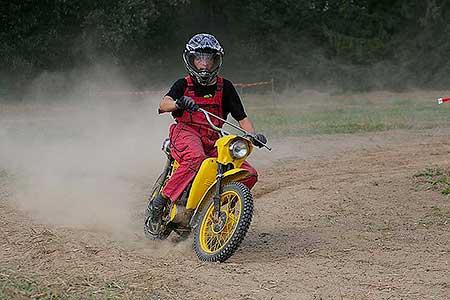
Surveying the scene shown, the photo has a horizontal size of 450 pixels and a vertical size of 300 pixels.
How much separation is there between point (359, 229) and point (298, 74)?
31413mm

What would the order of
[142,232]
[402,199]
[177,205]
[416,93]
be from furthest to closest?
[416,93], [402,199], [142,232], [177,205]

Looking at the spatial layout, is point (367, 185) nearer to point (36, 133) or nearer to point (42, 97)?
point (36, 133)

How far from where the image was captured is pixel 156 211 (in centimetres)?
818

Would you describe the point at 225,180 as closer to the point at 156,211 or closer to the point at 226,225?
the point at 226,225

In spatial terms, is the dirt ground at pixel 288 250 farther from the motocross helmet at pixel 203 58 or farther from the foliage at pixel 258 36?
the foliage at pixel 258 36

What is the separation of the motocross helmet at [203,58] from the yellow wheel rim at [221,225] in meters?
1.25

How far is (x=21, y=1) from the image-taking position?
3384cm

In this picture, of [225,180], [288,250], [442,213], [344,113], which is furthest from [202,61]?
[344,113]

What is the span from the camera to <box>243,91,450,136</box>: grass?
2133cm

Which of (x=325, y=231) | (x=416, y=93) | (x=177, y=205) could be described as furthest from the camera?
(x=416, y=93)

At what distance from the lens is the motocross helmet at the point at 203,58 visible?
7703 millimetres

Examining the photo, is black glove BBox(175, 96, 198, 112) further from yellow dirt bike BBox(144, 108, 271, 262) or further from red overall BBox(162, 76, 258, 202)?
red overall BBox(162, 76, 258, 202)

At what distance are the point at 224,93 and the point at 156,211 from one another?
1.41m

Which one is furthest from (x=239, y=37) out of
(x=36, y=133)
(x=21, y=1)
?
(x=36, y=133)
